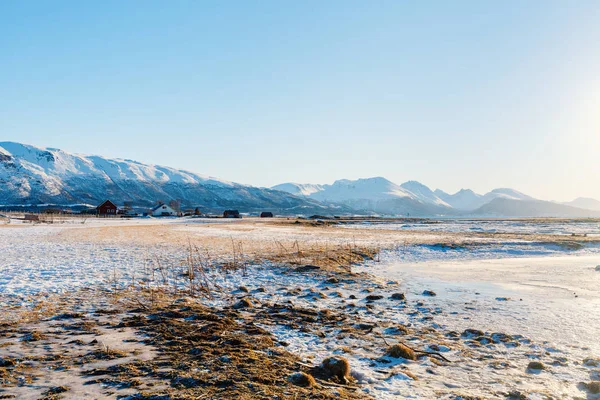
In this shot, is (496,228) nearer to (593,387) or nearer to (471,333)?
(471,333)

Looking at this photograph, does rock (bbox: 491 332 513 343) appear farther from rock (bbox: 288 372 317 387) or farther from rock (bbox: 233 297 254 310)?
rock (bbox: 233 297 254 310)

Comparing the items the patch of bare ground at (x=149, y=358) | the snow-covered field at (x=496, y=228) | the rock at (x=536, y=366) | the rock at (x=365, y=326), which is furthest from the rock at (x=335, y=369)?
the snow-covered field at (x=496, y=228)

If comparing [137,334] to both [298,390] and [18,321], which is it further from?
[298,390]

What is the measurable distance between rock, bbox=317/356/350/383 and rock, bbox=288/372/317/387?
0.46 metres

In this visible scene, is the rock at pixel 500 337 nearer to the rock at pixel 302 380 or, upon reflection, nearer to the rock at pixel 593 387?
the rock at pixel 593 387

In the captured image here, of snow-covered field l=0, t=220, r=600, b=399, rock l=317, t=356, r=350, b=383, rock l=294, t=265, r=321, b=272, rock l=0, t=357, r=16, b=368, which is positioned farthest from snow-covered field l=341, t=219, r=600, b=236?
rock l=0, t=357, r=16, b=368

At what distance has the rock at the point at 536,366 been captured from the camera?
26.1ft

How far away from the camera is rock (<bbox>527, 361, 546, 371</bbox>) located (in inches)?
313

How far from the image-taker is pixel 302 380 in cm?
663

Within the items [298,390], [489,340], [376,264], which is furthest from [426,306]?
[376,264]

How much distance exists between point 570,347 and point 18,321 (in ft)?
41.7

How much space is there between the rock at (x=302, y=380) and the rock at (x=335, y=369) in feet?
1.50

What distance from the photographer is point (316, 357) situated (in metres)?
8.18

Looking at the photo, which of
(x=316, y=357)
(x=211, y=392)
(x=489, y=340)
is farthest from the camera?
(x=489, y=340)
